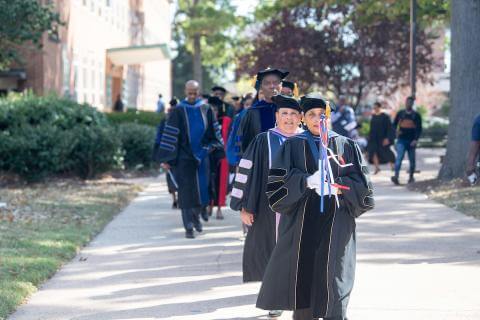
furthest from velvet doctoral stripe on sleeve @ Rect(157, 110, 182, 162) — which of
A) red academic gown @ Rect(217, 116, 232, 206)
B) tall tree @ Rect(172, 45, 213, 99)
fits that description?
tall tree @ Rect(172, 45, 213, 99)

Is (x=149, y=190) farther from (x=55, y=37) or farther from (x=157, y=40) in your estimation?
(x=157, y=40)

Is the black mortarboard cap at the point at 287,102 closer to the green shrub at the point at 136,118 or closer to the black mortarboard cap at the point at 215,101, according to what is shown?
the black mortarboard cap at the point at 215,101

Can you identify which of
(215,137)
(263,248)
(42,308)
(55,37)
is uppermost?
(55,37)

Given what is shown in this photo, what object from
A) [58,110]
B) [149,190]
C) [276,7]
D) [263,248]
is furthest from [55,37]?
[263,248]

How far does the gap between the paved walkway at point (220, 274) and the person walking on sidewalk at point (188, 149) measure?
0.44 metres

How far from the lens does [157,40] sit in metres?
56.3

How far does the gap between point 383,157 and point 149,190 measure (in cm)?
647

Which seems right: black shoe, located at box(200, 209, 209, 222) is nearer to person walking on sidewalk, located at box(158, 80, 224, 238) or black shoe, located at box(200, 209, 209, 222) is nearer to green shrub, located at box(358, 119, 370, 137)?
person walking on sidewalk, located at box(158, 80, 224, 238)

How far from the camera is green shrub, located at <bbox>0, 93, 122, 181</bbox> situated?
1814cm

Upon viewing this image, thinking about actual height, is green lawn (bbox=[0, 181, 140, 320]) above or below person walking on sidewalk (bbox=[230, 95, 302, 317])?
below

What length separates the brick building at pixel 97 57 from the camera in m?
26.2

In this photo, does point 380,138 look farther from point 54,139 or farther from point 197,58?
point 197,58

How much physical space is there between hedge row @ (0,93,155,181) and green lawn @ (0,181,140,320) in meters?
0.51

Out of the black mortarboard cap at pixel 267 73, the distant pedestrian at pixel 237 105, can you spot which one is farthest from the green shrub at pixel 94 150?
the black mortarboard cap at pixel 267 73
